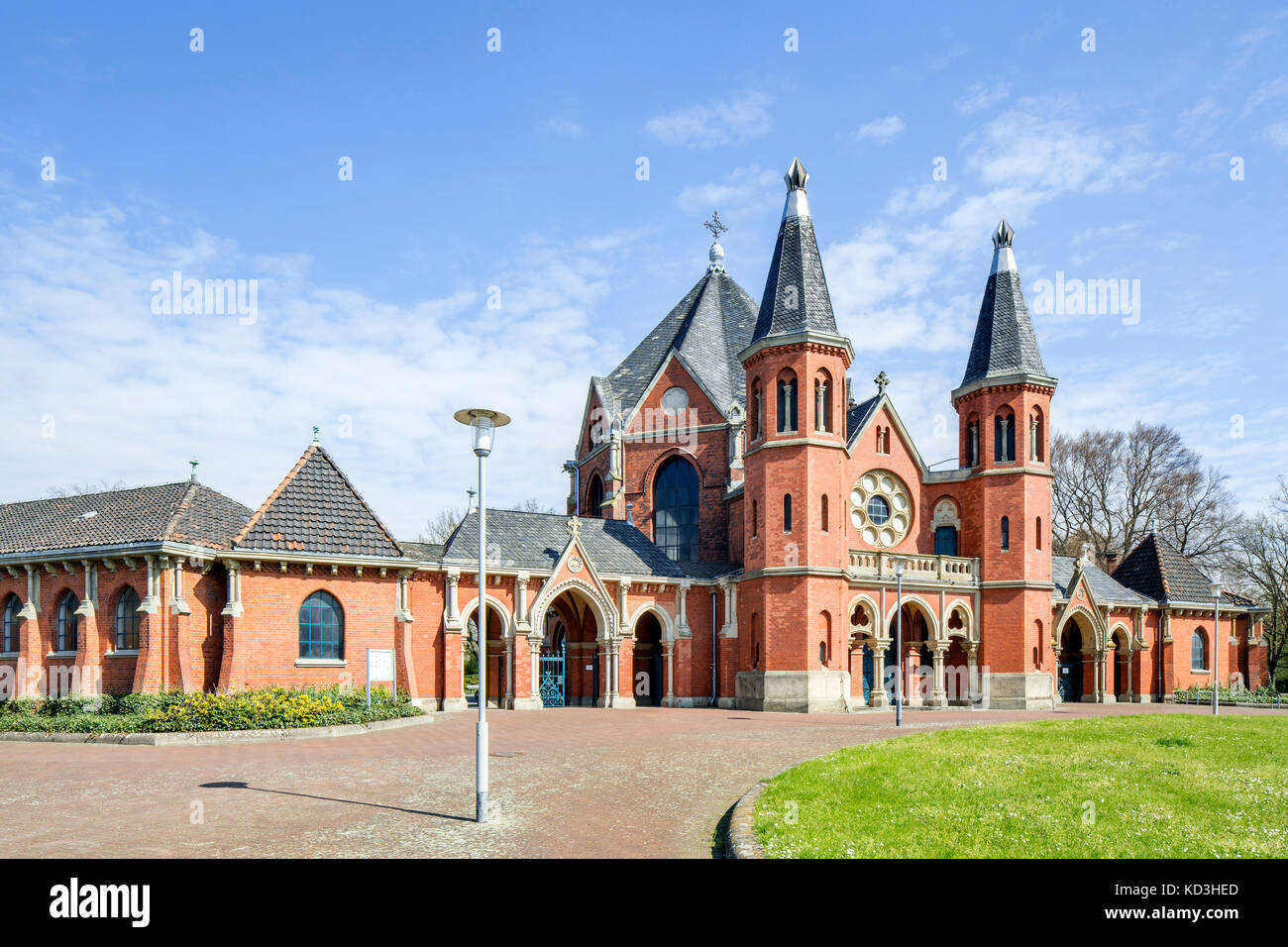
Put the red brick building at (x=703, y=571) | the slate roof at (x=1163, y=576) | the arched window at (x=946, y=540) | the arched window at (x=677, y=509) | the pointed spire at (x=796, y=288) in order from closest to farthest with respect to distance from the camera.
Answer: the red brick building at (x=703, y=571) < the pointed spire at (x=796, y=288) < the arched window at (x=946, y=540) < the arched window at (x=677, y=509) < the slate roof at (x=1163, y=576)

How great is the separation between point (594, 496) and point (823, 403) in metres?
14.7

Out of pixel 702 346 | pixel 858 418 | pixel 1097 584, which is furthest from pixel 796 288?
pixel 1097 584

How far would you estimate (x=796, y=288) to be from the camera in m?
34.6

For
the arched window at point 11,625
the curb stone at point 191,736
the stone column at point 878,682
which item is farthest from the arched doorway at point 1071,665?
the arched window at point 11,625

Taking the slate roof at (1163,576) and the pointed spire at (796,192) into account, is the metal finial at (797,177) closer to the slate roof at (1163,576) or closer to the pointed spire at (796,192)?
the pointed spire at (796,192)

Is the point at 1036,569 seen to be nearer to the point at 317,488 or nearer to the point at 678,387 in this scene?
the point at 678,387

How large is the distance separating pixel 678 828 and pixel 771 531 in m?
23.4

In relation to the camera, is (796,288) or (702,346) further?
(702,346)

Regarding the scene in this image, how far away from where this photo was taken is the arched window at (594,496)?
45.1 metres

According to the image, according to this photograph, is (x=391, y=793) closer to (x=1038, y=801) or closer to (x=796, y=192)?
(x=1038, y=801)

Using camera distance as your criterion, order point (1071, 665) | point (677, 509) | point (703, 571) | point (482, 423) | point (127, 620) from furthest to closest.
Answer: point (1071, 665) → point (677, 509) → point (703, 571) → point (127, 620) → point (482, 423)

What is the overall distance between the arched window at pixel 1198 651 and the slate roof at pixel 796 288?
26.2 m
